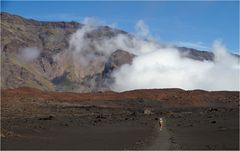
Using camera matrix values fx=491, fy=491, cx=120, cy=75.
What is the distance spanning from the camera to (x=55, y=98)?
90375 millimetres

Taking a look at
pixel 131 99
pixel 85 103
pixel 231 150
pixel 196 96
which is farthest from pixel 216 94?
pixel 231 150

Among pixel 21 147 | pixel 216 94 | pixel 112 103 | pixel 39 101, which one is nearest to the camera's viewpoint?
pixel 21 147

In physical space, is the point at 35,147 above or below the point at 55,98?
below

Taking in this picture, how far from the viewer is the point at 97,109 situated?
250 feet

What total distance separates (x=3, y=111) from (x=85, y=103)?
2697 cm

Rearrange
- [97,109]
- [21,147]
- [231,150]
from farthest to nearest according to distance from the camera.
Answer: [97,109] < [21,147] < [231,150]

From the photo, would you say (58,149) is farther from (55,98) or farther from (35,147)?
(55,98)

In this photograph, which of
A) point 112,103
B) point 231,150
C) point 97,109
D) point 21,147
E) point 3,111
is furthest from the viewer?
point 112,103

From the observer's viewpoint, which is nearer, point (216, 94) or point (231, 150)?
point (231, 150)

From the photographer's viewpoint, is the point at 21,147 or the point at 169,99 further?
the point at 169,99

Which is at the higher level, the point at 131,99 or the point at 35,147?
the point at 131,99

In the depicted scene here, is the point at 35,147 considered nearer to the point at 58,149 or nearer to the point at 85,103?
the point at 58,149

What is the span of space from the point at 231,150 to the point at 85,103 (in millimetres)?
69287

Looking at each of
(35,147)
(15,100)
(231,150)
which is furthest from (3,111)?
(231,150)
